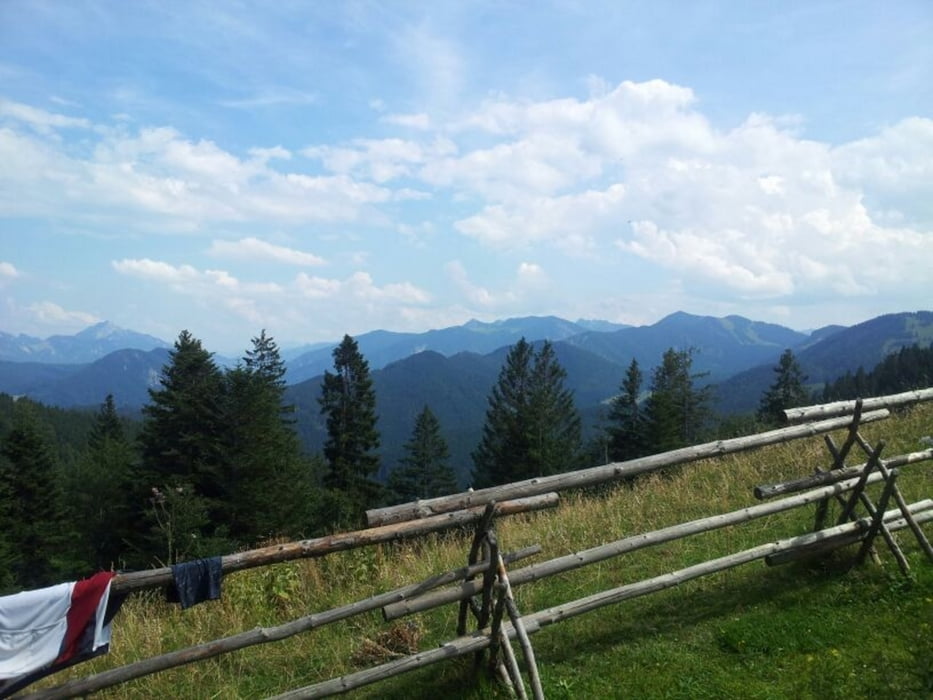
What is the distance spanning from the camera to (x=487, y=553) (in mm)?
4871

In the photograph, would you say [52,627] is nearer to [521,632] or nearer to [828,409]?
[521,632]

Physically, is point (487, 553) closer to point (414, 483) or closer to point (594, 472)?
point (594, 472)

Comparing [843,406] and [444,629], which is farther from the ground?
[843,406]

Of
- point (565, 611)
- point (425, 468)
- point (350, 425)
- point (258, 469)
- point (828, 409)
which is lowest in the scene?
point (425, 468)

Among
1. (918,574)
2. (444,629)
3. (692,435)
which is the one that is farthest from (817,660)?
(692,435)

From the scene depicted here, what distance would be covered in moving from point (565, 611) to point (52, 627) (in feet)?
12.0

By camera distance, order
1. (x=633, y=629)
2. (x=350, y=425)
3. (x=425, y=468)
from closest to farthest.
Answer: (x=633, y=629) → (x=350, y=425) → (x=425, y=468)

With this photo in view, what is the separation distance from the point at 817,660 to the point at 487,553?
8.66ft

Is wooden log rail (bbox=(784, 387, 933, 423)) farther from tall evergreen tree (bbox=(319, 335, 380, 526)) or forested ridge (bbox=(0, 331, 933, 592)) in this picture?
tall evergreen tree (bbox=(319, 335, 380, 526))

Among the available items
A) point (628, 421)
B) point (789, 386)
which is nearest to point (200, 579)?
point (628, 421)

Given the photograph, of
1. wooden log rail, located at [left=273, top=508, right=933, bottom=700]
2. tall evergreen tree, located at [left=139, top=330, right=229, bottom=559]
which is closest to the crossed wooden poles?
wooden log rail, located at [left=273, top=508, right=933, bottom=700]

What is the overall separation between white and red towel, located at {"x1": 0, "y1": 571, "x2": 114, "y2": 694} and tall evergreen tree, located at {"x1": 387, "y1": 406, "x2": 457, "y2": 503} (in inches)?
2014

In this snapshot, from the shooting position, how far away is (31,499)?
4412 centimetres

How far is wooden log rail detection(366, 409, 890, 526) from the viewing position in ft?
15.8
